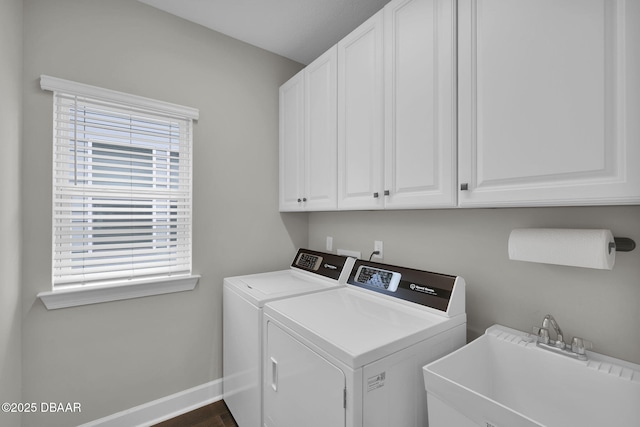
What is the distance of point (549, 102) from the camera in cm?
91

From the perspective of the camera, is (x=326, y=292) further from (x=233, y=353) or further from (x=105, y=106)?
(x=105, y=106)

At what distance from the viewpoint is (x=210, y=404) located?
79.4 inches

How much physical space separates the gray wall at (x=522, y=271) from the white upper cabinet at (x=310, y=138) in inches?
18.0

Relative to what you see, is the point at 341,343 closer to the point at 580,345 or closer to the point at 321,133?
the point at 580,345

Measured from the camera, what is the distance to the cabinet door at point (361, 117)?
1.47 metres

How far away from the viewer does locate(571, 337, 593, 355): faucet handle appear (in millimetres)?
1029

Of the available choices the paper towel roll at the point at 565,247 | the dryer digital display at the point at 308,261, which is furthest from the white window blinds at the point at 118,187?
the paper towel roll at the point at 565,247

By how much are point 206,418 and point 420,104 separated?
2.29 m

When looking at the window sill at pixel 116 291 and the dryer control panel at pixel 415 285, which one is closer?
the dryer control panel at pixel 415 285

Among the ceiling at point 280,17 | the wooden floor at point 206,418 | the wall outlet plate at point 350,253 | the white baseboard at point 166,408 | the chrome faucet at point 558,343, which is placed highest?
the ceiling at point 280,17

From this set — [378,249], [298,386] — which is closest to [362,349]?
[298,386]

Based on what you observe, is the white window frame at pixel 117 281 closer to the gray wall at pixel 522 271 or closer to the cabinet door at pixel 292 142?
the cabinet door at pixel 292 142

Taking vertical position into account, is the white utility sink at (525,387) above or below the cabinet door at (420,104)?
below

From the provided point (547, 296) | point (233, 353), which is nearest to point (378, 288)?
point (547, 296)
